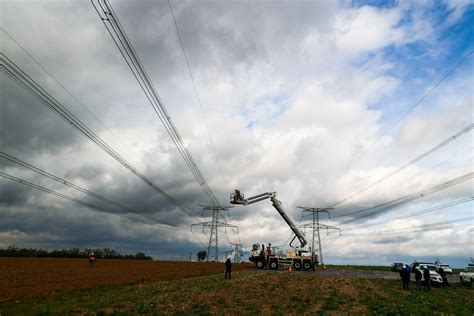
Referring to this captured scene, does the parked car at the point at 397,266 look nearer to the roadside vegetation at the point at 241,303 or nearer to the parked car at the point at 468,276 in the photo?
the parked car at the point at 468,276

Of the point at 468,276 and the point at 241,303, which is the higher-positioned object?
the point at 468,276

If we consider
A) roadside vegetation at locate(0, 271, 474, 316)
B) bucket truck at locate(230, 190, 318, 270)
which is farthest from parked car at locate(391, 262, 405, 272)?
roadside vegetation at locate(0, 271, 474, 316)

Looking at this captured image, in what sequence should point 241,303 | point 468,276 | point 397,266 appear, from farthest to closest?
point 397,266, point 468,276, point 241,303

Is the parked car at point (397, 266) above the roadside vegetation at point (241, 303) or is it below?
above

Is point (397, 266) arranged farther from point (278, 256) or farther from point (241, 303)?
point (241, 303)

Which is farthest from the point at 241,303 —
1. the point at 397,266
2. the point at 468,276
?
the point at 397,266

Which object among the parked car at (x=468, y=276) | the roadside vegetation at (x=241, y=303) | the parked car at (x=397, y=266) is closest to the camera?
the roadside vegetation at (x=241, y=303)

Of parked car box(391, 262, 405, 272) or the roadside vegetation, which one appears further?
parked car box(391, 262, 405, 272)

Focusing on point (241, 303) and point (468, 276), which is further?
point (468, 276)

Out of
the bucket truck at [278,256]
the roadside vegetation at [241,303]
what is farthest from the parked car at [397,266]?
the roadside vegetation at [241,303]

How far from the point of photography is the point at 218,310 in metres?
20.0

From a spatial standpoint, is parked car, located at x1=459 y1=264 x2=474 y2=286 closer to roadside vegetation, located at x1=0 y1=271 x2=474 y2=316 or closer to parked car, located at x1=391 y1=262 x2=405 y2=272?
roadside vegetation, located at x1=0 y1=271 x2=474 y2=316

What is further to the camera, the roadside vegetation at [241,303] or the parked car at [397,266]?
the parked car at [397,266]

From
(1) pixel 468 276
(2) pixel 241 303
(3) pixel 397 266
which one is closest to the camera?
(2) pixel 241 303
